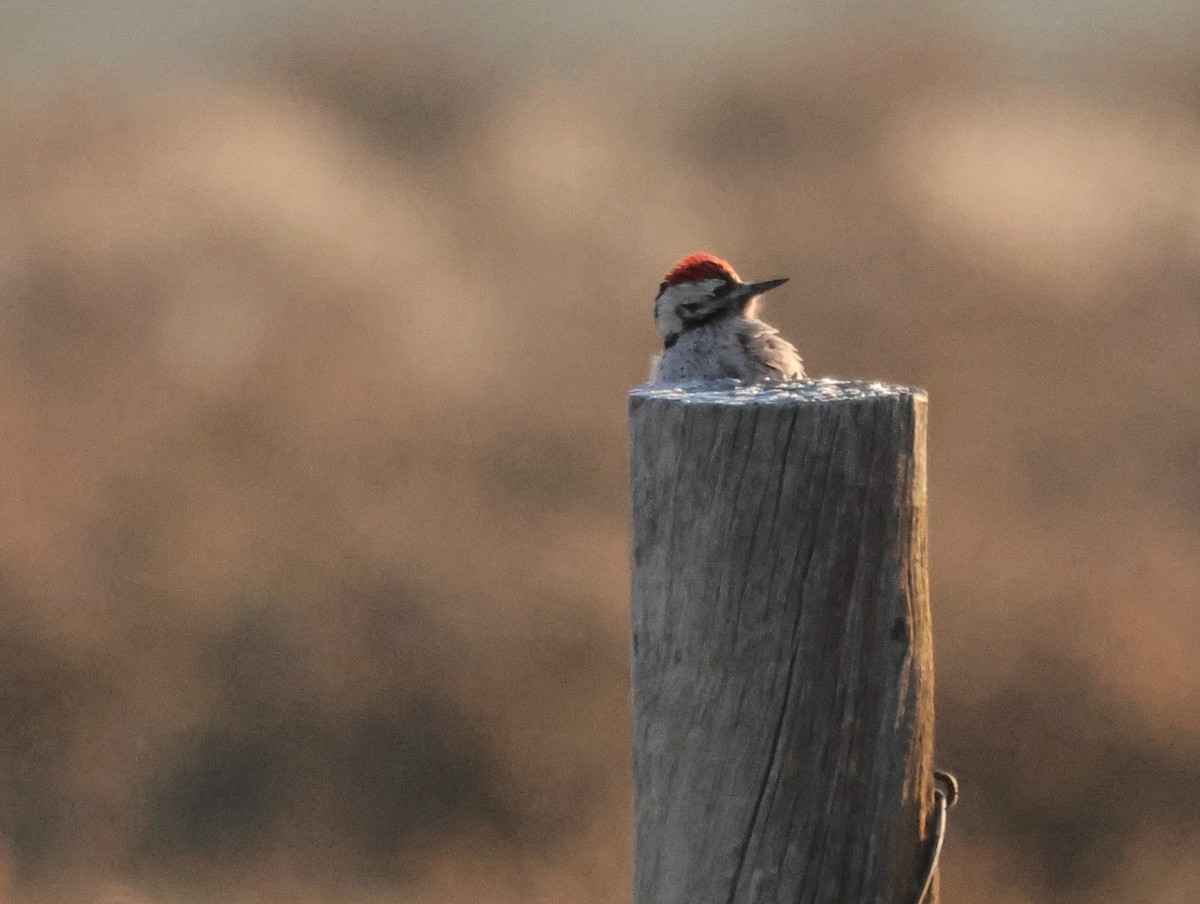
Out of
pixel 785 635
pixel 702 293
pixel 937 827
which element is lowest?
pixel 937 827

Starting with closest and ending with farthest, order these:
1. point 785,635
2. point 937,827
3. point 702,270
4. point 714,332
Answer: point 785,635, point 937,827, point 714,332, point 702,270

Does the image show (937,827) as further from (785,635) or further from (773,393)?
(773,393)

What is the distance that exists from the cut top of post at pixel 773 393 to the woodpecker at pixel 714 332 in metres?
1.82

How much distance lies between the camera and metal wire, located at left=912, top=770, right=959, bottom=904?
2.32 metres

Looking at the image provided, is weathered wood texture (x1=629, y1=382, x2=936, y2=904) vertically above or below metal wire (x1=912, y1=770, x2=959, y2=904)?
above

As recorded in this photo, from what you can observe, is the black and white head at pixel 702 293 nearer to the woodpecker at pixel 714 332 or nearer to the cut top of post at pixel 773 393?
the woodpecker at pixel 714 332

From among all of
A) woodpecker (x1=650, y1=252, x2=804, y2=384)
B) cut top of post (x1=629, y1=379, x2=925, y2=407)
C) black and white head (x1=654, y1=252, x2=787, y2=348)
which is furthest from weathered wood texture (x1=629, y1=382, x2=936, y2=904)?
black and white head (x1=654, y1=252, x2=787, y2=348)

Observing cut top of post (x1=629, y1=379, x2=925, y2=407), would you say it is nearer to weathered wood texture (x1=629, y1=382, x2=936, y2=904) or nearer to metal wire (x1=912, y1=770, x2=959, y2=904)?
weathered wood texture (x1=629, y1=382, x2=936, y2=904)

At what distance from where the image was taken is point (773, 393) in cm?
229

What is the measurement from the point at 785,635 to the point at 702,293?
263cm

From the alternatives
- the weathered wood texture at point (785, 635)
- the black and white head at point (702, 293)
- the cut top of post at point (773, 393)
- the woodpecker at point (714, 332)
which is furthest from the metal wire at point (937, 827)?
the black and white head at point (702, 293)

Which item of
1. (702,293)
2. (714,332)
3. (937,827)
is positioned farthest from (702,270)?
(937,827)

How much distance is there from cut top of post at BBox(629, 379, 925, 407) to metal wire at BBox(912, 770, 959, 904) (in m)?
0.64

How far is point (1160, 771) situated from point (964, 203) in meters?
4.35
